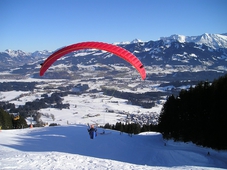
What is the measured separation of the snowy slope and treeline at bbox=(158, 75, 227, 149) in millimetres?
1191

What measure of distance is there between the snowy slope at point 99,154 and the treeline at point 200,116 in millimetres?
1191

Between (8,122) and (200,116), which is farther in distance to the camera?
(8,122)

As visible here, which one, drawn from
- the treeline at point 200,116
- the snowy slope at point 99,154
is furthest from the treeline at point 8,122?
the treeline at point 200,116


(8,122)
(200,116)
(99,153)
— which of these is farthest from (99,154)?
(8,122)

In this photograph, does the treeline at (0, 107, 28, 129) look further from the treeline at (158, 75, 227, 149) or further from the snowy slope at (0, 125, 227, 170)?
the treeline at (158, 75, 227, 149)

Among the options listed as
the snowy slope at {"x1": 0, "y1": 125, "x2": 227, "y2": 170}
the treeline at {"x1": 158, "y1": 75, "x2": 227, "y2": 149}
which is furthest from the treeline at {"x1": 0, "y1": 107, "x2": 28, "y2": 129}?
the treeline at {"x1": 158, "y1": 75, "x2": 227, "y2": 149}

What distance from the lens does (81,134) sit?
30.6 metres

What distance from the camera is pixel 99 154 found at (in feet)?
72.3

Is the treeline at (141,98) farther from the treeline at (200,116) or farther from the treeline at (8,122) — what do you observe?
the treeline at (200,116)

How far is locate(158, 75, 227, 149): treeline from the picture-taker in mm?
21906

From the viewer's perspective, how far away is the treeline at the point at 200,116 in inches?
862

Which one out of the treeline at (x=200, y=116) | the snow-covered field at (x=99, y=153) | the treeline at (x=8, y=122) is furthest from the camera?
the treeline at (x=8, y=122)

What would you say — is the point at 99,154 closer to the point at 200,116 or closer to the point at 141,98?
the point at 200,116

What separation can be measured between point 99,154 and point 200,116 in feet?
41.0
